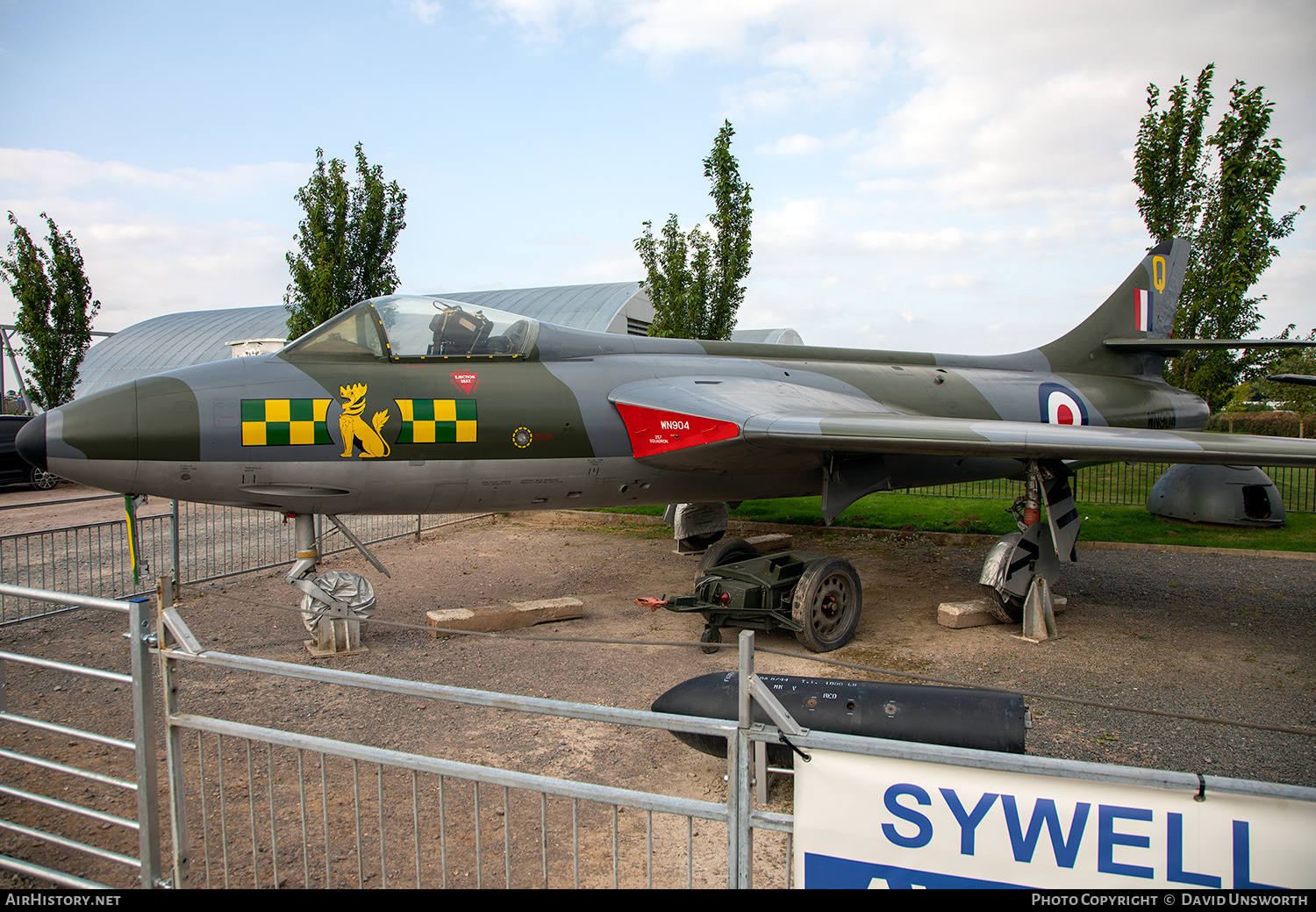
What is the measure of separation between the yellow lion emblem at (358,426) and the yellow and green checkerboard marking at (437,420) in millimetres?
170

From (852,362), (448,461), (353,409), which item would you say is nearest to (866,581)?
(852,362)

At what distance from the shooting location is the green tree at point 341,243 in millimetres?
14375

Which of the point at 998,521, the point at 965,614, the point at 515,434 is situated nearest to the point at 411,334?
the point at 515,434

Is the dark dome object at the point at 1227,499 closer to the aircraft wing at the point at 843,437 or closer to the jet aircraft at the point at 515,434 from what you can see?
the jet aircraft at the point at 515,434

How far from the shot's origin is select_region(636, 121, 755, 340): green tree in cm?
1450

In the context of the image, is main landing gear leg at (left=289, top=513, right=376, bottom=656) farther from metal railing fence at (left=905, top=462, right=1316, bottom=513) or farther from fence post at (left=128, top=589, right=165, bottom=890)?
metal railing fence at (left=905, top=462, right=1316, bottom=513)

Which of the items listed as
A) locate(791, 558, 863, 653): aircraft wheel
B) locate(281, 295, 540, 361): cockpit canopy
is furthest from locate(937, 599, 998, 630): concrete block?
locate(281, 295, 540, 361): cockpit canopy

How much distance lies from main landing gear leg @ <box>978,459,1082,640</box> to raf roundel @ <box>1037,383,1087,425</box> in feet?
9.22

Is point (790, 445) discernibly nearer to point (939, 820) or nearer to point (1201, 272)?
point (939, 820)

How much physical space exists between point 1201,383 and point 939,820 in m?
15.9

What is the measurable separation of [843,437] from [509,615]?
4056 mm

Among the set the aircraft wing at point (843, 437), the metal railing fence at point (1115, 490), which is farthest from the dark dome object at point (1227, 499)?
the aircraft wing at point (843, 437)

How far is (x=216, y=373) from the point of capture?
22.2 feet

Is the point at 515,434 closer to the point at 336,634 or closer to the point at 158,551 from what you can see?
the point at 336,634
